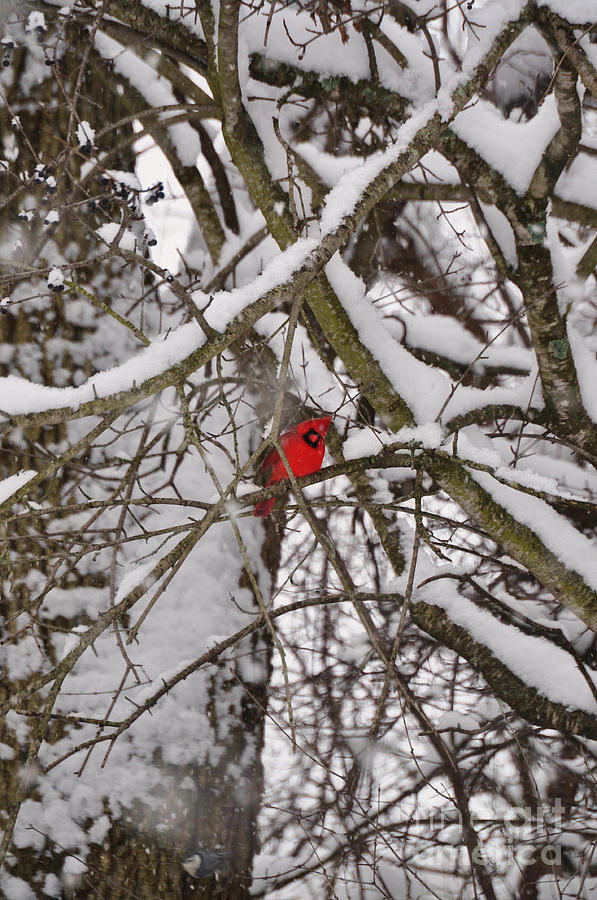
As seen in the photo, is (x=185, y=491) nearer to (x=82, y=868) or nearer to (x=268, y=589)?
(x=268, y=589)

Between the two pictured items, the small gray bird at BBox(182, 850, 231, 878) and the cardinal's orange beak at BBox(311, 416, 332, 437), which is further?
the cardinal's orange beak at BBox(311, 416, 332, 437)

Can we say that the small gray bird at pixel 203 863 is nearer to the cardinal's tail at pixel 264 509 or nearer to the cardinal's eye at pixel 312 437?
the cardinal's tail at pixel 264 509

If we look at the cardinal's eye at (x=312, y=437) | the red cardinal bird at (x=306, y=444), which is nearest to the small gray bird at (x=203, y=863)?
the red cardinal bird at (x=306, y=444)

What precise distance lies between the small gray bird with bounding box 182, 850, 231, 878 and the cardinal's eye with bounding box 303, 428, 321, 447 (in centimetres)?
156

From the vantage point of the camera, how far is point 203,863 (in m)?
2.69

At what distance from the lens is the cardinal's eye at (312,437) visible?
273 centimetres

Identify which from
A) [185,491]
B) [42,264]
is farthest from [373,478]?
[42,264]

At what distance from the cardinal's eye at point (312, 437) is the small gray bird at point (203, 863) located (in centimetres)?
156

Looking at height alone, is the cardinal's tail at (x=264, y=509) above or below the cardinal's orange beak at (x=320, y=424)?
below

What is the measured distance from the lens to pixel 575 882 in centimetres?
394

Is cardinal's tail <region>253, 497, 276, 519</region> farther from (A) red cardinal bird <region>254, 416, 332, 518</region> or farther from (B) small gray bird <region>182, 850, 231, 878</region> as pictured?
(B) small gray bird <region>182, 850, 231, 878</region>

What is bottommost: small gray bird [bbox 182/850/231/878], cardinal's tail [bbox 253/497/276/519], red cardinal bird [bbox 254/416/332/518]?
small gray bird [bbox 182/850/231/878]

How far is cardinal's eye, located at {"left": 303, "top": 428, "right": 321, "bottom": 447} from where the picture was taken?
2727 mm

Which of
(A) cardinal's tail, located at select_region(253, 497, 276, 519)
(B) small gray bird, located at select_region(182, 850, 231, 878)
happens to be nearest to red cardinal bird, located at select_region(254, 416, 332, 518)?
(A) cardinal's tail, located at select_region(253, 497, 276, 519)
